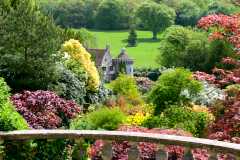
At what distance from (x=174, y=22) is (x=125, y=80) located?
7920 centimetres

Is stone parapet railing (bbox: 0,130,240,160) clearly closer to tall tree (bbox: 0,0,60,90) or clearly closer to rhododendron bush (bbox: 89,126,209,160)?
rhododendron bush (bbox: 89,126,209,160)

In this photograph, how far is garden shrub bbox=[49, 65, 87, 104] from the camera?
18797 millimetres

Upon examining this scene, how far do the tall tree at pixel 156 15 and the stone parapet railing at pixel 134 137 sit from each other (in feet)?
327

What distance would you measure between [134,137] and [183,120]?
33.1ft

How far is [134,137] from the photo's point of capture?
586cm

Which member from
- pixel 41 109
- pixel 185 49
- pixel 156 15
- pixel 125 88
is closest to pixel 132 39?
pixel 156 15

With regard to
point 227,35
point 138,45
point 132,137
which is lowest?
point 138,45

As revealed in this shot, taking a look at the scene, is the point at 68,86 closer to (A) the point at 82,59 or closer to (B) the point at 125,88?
(A) the point at 82,59

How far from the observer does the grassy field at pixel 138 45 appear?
88.6 m

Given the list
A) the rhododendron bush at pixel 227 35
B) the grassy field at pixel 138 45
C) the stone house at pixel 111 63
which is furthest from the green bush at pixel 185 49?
the rhododendron bush at pixel 227 35

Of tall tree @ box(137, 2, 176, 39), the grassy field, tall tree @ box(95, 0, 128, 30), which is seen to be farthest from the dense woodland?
tall tree @ box(95, 0, 128, 30)

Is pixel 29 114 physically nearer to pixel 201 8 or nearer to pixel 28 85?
pixel 28 85

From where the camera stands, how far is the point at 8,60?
702 inches

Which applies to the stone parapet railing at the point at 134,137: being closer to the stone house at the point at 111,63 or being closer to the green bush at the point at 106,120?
the green bush at the point at 106,120
